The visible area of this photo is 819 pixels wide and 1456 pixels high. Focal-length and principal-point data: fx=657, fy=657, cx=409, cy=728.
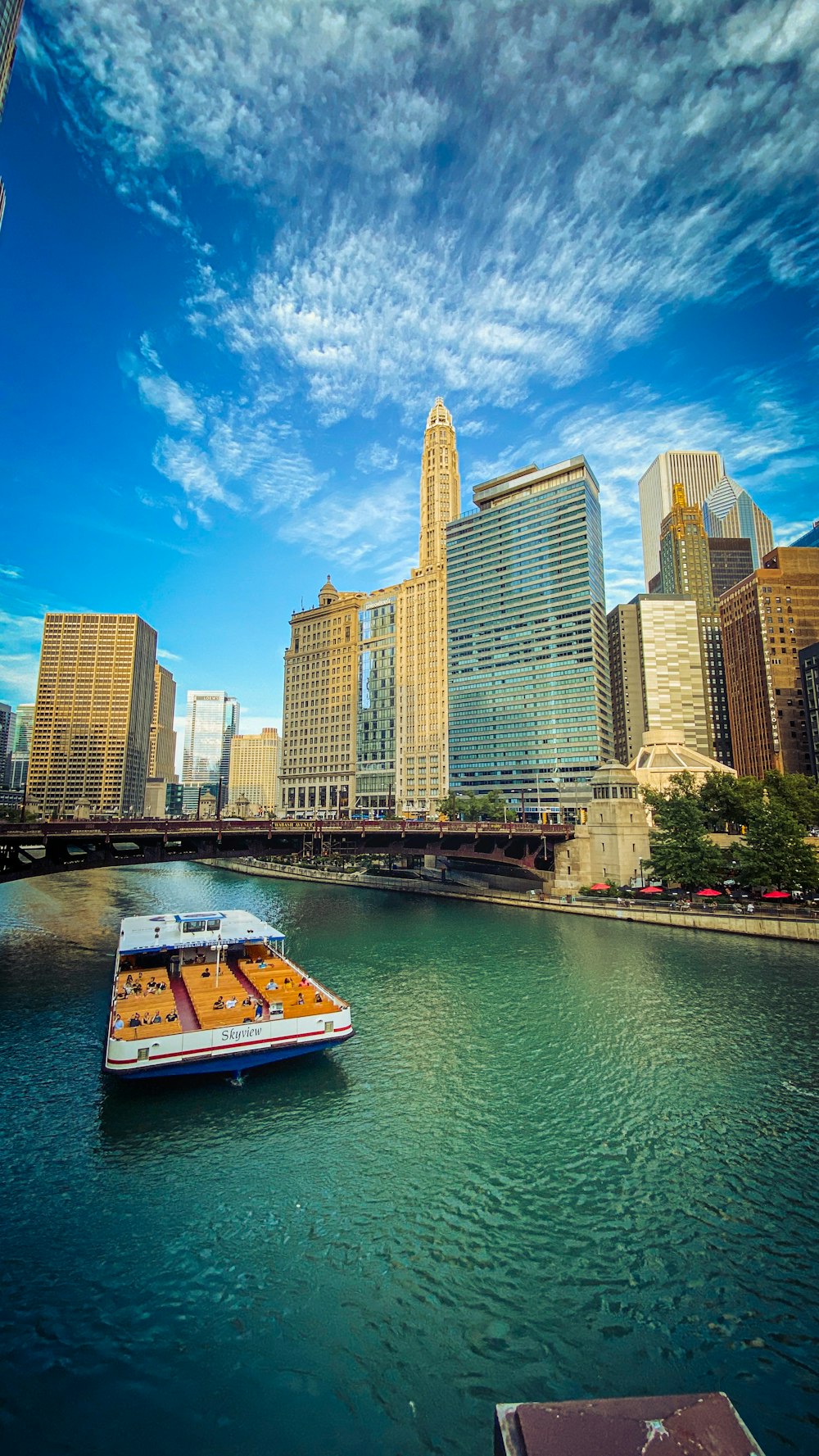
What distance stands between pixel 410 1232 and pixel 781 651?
182247mm

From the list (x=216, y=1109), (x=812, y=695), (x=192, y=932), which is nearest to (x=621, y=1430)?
(x=216, y=1109)

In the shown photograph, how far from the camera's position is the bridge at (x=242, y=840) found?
189ft

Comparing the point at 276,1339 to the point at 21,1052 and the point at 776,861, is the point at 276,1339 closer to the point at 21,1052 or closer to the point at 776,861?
the point at 21,1052

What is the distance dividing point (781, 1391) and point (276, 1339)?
39.9ft

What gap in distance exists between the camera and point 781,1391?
15391 millimetres

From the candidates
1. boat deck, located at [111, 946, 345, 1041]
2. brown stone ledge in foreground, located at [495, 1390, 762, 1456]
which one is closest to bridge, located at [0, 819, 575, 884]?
boat deck, located at [111, 946, 345, 1041]

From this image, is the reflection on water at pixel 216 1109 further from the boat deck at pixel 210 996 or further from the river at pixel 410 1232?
the boat deck at pixel 210 996

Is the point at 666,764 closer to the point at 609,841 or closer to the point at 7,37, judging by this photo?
the point at 609,841

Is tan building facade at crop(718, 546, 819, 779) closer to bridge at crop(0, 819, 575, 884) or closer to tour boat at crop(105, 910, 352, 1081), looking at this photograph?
bridge at crop(0, 819, 575, 884)

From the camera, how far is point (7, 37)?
212ft

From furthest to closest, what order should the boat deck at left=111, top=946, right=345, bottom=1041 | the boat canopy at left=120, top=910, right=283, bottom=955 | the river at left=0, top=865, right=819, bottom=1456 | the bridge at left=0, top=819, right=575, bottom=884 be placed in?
1. the bridge at left=0, top=819, right=575, bottom=884
2. the boat canopy at left=120, top=910, right=283, bottom=955
3. the boat deck at left=111, top=946, right=345, bottom=1041
4. the river at left=0, top=865, right=819, bottom=1456

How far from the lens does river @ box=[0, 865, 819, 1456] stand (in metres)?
15.1

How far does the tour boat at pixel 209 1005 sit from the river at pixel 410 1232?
195cm

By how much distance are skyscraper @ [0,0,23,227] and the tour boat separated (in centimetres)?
8111
